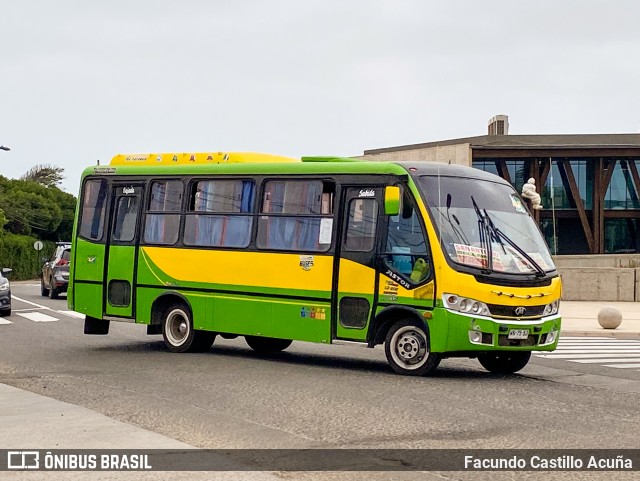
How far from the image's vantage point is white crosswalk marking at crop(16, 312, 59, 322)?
90.6 feet

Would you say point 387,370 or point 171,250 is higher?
point 171,250

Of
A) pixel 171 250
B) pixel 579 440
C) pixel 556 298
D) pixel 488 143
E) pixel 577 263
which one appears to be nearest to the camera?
pixel 579 440

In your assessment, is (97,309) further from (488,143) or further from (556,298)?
(488,143)

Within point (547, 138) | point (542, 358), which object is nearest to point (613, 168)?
point (547, 138)

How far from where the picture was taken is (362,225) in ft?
51.9

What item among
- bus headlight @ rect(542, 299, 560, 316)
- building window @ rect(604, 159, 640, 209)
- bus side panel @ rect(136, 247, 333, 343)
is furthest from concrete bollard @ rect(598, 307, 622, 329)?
building window @ rect(604, 159, 640, 209)

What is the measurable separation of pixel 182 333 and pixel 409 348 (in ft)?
15.2

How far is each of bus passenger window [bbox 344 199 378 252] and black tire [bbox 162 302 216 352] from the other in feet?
11.3

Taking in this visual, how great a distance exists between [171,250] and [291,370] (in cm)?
374

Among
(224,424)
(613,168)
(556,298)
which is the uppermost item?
(613,168)

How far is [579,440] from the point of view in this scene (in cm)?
966

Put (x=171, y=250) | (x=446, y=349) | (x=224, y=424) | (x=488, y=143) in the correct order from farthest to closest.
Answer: (x=488, y=143), (x=171, y=250), (x=446, y=349), (x=224, y=424)

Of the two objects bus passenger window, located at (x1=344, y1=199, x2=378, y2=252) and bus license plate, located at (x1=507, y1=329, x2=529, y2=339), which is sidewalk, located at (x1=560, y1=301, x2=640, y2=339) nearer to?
bus passenger window, located at (x1=344, y1=199, x2=378, y2=252)

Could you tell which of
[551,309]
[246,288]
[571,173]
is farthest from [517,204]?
[571,173]
